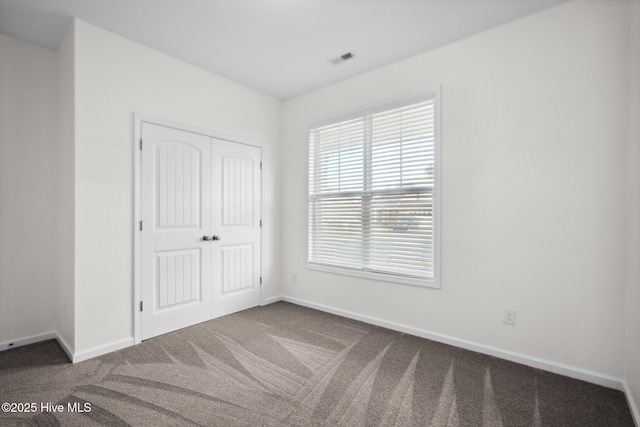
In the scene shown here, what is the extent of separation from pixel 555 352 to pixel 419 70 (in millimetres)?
2674

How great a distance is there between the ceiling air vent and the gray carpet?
9.11ft

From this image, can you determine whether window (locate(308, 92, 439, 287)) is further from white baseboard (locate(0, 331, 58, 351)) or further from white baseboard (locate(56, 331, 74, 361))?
white baseboard (locate(0, 331, 58, 351))

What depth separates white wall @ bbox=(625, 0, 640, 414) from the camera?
5.96ft

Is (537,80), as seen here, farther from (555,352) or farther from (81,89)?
(81,89)

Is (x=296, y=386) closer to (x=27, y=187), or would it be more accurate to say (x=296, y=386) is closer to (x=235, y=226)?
(x=235, y=226)

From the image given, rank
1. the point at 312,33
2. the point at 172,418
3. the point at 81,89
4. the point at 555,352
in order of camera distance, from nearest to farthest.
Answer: the point at 172,418
the point at 555,352
the point at 81,89
the point at 312,33

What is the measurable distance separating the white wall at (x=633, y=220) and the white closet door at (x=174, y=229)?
3.49 m

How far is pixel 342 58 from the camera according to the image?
121 inches

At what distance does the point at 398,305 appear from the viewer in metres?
3.10

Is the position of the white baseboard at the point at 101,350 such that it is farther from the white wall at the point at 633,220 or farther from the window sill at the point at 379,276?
the white wall at the point at 633,220

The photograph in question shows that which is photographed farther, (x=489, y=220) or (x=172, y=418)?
(x=489, y=220)

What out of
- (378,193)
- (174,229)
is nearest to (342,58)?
(378,193)

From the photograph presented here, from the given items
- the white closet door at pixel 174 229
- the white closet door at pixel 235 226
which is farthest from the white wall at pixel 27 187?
the white closet door at pixel 235 226

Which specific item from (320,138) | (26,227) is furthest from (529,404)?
(26,227)
